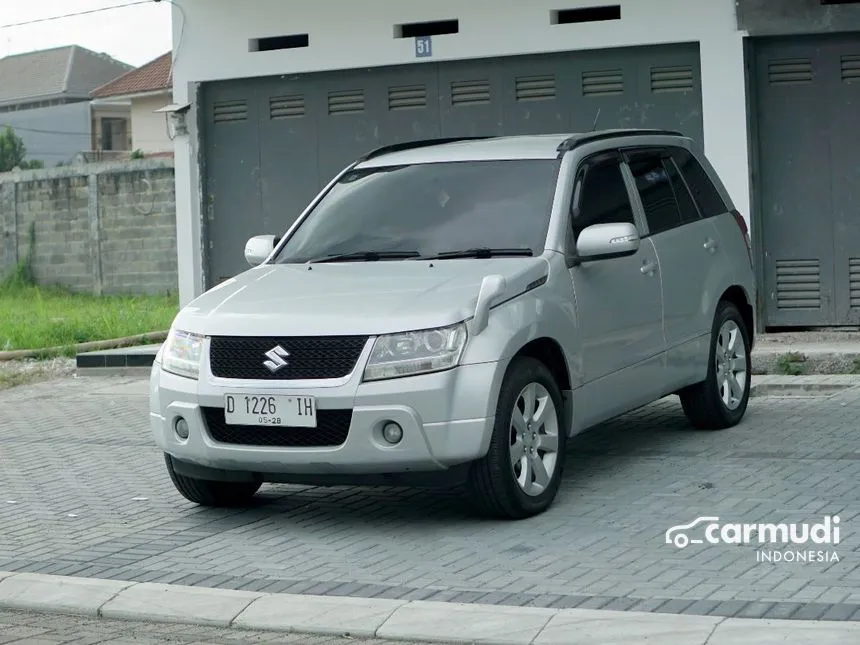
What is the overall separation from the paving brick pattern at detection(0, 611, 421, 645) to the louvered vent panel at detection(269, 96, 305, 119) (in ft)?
32.3

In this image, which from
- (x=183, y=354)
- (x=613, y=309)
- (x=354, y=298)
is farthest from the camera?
(x=613, y=309)

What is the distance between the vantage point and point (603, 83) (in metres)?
14.1

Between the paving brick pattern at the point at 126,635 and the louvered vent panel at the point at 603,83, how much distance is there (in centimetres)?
915

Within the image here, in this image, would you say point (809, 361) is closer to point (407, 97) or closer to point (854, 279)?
point (854, 279)

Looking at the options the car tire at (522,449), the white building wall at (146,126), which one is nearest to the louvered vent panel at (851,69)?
the car tire at (522,449)

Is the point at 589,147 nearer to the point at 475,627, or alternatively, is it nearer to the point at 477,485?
the point at 477,485

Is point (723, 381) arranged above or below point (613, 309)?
below

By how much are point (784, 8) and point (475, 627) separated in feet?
29.4

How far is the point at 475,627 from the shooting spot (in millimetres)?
5512

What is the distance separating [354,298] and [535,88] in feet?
24.5

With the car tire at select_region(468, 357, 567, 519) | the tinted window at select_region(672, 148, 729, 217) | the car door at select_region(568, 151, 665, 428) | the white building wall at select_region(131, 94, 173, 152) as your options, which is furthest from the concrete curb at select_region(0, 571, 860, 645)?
the white building wall at select_region(131, 94, 173, 152)

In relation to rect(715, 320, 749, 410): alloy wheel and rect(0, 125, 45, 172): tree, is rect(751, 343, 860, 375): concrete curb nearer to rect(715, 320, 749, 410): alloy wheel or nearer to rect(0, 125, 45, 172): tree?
rect(715, 320, 749, 410): alloy wheel

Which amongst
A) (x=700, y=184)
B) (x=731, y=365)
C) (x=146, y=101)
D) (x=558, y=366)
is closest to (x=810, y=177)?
(x=700, y=184)

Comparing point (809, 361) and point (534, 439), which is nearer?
point (534, 439)
